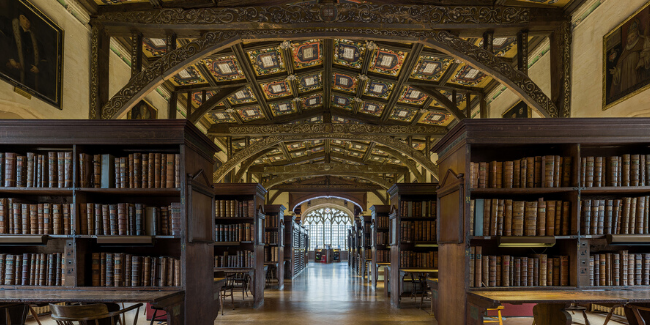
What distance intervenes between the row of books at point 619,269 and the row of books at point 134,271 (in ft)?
12.2

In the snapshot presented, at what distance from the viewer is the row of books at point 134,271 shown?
159 inches

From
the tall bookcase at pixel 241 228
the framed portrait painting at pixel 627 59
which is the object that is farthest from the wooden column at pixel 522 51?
the tall bookcase at pixel 241 228

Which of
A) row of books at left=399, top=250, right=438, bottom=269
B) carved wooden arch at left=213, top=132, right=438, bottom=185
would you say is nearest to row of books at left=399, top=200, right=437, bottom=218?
row of books at left=399, top=250, right=438, bottom=269

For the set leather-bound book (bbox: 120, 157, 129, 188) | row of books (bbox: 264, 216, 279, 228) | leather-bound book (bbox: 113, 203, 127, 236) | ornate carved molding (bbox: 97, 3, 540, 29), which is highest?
ornate carved molding (bbox: 97, 3, 540, 29)

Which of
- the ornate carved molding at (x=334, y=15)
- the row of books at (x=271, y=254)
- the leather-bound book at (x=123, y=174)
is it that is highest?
the ornate carved molding at (x=334, y=15)

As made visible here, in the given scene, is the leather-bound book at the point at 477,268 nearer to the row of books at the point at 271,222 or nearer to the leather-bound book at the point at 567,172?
the leather-bound book at the point at 567,172

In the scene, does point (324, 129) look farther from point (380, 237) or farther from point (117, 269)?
point (117, 269)

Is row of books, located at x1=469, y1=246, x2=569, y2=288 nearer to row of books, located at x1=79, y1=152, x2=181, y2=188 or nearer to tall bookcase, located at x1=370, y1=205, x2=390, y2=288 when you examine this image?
row of books, located at x1=79, y1=152, x2=181, y2=188

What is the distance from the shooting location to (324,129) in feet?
42.3

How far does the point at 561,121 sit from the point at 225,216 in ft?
18.4

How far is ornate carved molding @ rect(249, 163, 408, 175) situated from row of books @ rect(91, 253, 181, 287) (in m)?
14.7

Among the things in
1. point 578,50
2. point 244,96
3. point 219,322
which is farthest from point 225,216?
point 578,50

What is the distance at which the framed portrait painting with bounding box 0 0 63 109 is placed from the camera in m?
5.62

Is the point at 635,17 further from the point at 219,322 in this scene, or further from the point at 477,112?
the point at 219,322
